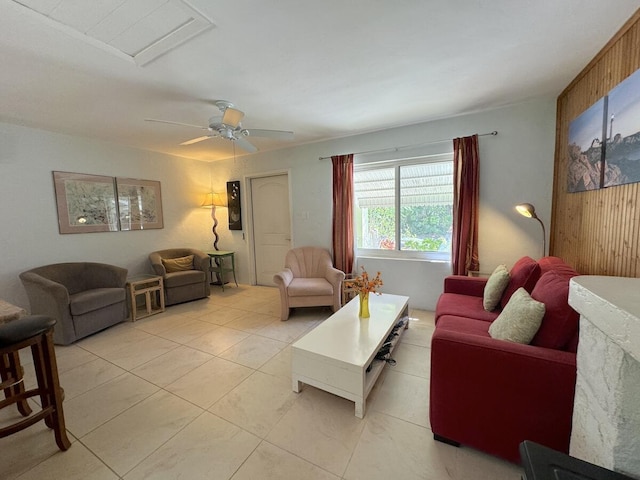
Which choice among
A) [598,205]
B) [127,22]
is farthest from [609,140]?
[127,22]

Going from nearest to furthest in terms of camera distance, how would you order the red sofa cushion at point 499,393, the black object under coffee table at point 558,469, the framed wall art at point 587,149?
the black object under coffee table at point 558,469 < the red sofa cushion at point 499,393 < the framed wall art at point 587,149

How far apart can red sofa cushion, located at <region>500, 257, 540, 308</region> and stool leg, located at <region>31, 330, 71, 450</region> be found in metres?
3.08

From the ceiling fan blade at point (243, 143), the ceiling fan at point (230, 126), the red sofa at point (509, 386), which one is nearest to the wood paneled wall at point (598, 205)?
the red sofa at point (509, 386)

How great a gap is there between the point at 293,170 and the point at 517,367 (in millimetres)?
3611

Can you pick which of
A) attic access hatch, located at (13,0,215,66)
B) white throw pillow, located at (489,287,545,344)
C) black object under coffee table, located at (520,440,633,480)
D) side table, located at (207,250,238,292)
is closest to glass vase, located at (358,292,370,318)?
white throw pillow, located at (489,287,545,344)

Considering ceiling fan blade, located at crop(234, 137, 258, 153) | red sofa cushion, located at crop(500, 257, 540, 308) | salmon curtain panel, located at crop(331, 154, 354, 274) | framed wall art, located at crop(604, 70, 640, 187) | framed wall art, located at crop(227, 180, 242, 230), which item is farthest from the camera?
framed wall art, located at crop(227, 180, 242, 230)

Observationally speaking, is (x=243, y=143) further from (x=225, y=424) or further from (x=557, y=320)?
(x=557, y=320)

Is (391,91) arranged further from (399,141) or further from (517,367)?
(517,367)

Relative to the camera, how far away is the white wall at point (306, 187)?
2.72 metres

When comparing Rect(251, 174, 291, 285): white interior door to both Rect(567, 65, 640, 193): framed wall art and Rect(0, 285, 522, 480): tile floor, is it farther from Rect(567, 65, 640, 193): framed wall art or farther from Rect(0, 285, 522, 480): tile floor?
Rect(567, 65, 640, 193): framed wall art

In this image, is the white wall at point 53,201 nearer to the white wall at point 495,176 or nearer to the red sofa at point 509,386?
the white wall at point 495,176

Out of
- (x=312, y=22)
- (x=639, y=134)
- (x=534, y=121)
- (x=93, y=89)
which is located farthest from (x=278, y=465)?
(x=534, y=121)

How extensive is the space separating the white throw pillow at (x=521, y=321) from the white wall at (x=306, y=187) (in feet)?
5.64

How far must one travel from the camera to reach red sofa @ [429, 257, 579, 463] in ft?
3.75
